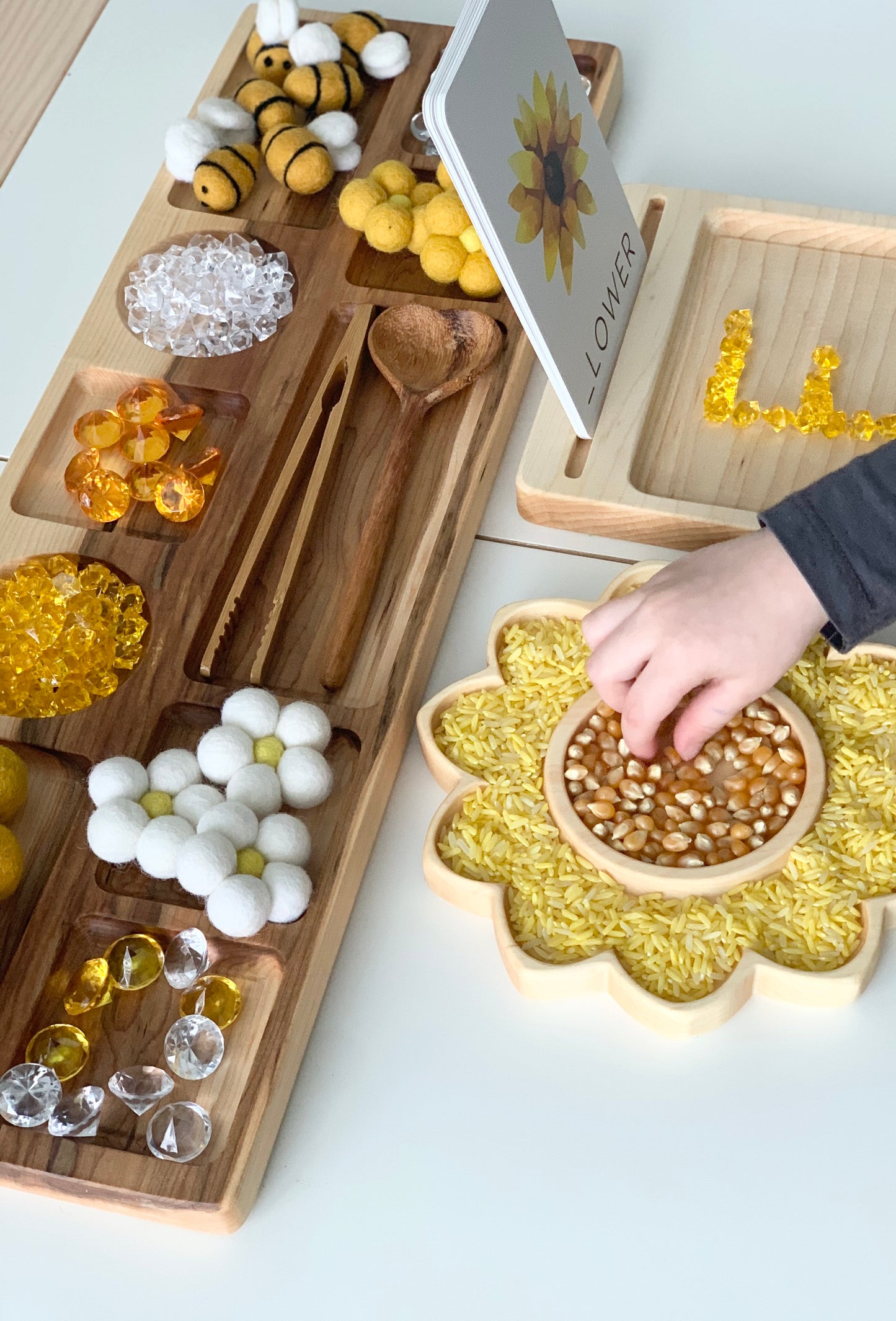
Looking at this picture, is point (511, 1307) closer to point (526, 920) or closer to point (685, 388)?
point (526, 920)

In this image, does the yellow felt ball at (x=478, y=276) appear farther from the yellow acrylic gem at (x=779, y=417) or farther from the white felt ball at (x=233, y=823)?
the white felt ball at (x=233, y=823)

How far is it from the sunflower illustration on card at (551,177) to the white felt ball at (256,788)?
1.29 ft

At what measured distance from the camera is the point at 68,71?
140 cm

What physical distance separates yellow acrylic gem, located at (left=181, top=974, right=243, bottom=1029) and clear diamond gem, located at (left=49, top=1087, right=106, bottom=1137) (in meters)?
0.07

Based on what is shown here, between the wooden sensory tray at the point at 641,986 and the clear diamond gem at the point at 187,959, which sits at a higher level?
the wooden sensory tray at the point at 641,986

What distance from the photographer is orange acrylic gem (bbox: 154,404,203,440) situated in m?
1.03

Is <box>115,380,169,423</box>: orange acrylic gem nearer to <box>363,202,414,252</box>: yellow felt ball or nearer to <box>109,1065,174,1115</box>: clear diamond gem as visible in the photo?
<box>363,202,414,252</box>: yellow felt ball

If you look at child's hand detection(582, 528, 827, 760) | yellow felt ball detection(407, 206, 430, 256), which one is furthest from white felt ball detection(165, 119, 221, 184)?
child's hand detection(582, 528, 827, 760)

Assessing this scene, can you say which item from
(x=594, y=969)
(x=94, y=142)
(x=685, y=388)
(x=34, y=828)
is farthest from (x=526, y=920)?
(x=94, y=142)

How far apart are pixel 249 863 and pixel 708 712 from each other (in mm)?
298

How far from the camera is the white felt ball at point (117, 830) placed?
790mm

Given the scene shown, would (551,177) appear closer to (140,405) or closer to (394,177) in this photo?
(394,177)

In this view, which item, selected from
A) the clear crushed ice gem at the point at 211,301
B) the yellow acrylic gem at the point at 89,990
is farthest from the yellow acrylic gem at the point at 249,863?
the clear crushed ice gem at the point at 211,301

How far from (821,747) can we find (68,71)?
112cm
